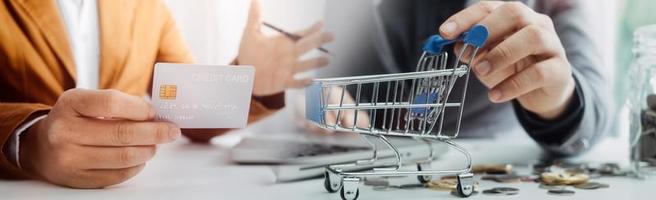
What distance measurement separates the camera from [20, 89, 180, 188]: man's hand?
3.03ft

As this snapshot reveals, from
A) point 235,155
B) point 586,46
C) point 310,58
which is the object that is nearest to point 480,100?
point 586,46

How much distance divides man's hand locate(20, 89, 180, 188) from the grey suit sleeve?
0.67 metres

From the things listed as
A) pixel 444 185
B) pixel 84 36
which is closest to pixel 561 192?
pixel 444 185

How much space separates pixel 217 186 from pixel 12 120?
0.97ft

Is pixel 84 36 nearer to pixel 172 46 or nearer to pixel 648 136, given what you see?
pixel 172 46

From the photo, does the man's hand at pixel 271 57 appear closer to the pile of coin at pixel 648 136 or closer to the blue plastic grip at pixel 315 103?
the blue plastic grip at pixel 315 103

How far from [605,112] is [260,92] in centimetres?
67

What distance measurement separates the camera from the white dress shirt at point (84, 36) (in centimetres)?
105

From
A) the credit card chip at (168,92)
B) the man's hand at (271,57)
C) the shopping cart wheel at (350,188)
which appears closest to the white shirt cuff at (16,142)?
the credit card chip at (168,92)

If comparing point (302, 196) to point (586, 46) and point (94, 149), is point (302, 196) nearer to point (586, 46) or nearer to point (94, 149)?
point (94, 149)

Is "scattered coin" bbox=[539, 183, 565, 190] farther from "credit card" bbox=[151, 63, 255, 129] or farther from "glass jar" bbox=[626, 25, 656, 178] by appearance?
"credit card" bbox=[151, 63, 255, 129]

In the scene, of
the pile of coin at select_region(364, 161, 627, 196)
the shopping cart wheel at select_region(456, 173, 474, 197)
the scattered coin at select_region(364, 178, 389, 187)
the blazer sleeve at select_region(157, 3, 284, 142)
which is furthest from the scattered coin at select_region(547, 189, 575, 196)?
the blazer sleeve at select_region(157, 3, 284, 142)

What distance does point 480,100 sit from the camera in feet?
4.39

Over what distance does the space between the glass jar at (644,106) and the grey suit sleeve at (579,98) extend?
0.11m
